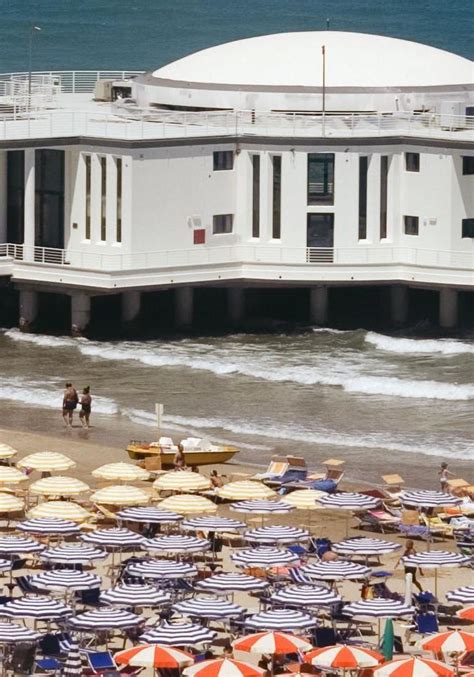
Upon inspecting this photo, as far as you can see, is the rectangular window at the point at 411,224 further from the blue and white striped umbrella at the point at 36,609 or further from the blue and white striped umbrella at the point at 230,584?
the blue and white striped umbrella at the point at 36,609

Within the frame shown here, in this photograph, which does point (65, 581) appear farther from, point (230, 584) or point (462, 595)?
point (462, 595)

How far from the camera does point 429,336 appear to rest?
8606cm

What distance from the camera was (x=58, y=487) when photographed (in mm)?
53219

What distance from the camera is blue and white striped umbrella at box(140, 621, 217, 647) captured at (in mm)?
42062

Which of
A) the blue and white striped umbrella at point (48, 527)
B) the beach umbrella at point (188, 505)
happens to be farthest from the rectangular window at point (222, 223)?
the blue and white striped umbrella at point (48, 527)

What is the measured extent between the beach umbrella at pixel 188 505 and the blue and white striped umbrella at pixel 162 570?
184 inches

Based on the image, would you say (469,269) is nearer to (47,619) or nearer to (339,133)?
(339,133)

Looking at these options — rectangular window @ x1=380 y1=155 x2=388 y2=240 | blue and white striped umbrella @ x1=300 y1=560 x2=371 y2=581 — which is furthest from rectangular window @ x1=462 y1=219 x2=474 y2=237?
blue and white striped umbrella @ x1=300 y1=560 x2=371 y2=581

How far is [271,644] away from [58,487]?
12.4m

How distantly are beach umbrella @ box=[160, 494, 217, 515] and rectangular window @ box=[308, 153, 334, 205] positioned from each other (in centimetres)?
3526

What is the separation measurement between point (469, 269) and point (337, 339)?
501cm

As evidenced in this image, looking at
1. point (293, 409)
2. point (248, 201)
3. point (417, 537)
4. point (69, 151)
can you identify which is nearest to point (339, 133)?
point (248, 201)

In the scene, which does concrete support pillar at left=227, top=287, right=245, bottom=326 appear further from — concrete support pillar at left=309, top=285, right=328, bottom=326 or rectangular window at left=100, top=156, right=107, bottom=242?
rectangular window at left=100, top=156, right=107, bottom=242

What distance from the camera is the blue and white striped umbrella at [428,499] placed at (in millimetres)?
52781
